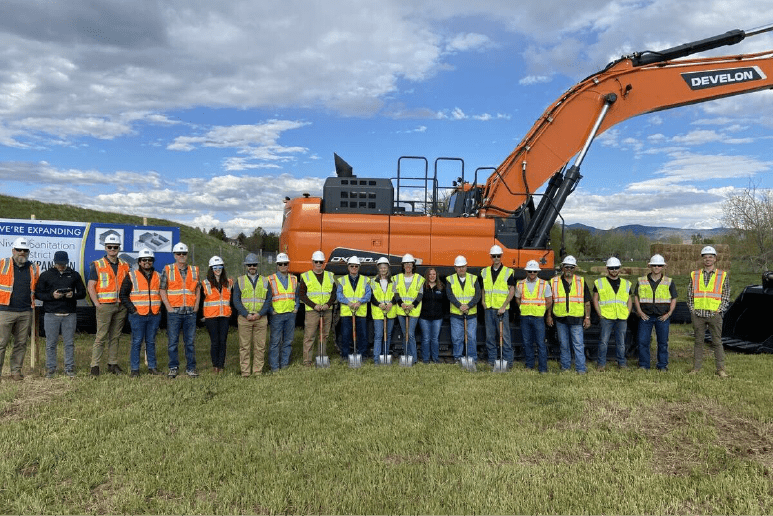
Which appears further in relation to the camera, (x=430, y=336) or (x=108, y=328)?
(x=430, y=336)

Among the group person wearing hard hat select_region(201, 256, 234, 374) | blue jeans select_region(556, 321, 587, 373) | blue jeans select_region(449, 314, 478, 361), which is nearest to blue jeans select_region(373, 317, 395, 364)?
blue jeans select_region(449, 314, 478, 361)

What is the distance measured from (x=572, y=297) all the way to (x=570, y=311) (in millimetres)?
216

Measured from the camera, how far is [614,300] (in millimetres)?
7973

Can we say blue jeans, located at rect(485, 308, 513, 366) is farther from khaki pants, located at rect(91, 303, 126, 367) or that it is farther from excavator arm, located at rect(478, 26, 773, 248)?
khaki pants, located at rect(91, 303, 126, 367)

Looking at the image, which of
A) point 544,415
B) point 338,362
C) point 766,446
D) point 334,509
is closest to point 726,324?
point 766,446

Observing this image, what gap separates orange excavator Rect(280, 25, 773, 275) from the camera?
900cm

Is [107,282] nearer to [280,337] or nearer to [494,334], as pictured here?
[280,337]

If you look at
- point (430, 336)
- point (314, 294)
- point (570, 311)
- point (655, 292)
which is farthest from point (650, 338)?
point (314, 294)

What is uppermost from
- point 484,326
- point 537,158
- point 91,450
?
point 537,158

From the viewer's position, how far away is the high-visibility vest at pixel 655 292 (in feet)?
26.0

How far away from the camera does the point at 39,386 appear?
22.2 ft

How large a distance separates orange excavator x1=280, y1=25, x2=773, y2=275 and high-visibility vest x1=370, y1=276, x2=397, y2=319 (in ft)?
2.36

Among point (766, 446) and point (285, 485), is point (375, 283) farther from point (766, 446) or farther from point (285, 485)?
point (766, 446)

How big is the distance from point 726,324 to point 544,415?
277 inches
